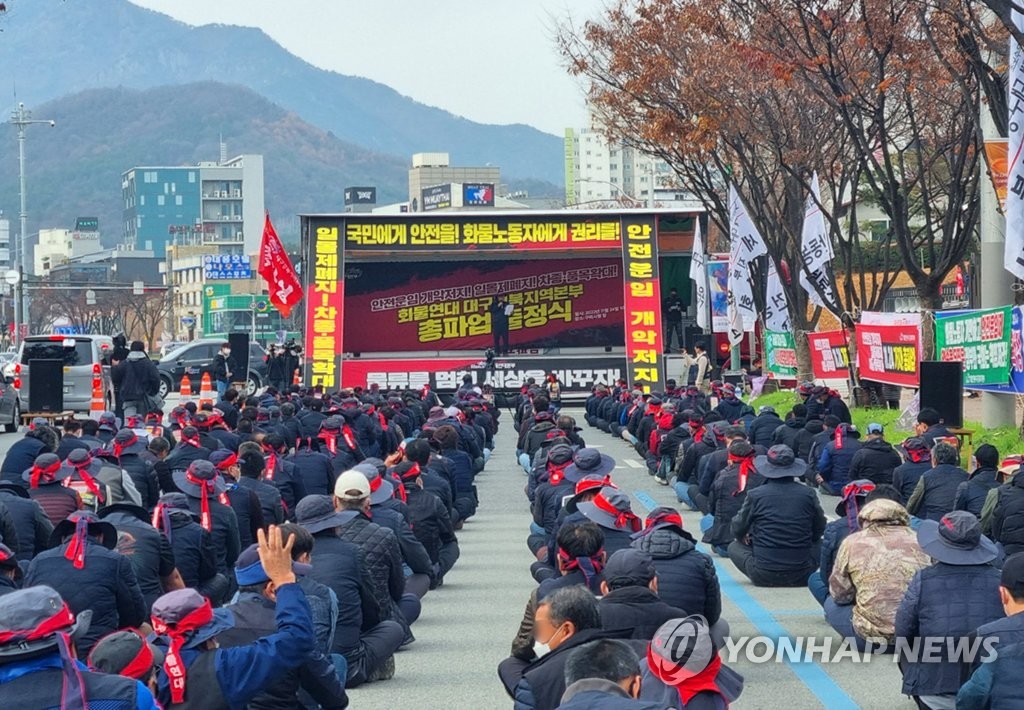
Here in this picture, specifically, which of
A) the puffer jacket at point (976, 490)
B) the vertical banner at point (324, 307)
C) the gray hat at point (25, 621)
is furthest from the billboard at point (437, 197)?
the gray hat at point (25, 621)

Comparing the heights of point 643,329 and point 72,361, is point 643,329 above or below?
above

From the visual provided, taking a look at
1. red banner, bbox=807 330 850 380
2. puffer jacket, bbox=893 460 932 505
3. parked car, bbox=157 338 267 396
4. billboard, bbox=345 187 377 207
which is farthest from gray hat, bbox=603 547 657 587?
billboard, bbox=345 187 377 207

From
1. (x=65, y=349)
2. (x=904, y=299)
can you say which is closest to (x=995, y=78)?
(x=65, y=349)

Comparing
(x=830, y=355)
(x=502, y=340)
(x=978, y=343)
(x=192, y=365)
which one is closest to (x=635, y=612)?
(x=978, y=343)

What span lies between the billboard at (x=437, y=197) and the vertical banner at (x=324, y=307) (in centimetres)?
12703

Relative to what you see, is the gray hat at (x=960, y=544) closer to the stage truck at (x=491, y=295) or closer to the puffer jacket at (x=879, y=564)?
the puffer jacket at (x=879, y=564)

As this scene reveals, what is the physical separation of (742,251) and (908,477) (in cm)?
1751

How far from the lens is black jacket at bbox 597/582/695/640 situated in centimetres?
654

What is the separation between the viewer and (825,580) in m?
10.6

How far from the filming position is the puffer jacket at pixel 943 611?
291 inches

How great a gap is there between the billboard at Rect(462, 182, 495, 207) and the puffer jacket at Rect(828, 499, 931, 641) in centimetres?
15171

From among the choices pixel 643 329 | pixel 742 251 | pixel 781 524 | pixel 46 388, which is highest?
pixel 742 251

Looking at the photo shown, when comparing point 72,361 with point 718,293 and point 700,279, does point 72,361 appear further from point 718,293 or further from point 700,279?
point 718,293

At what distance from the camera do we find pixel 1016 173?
49.3ft
